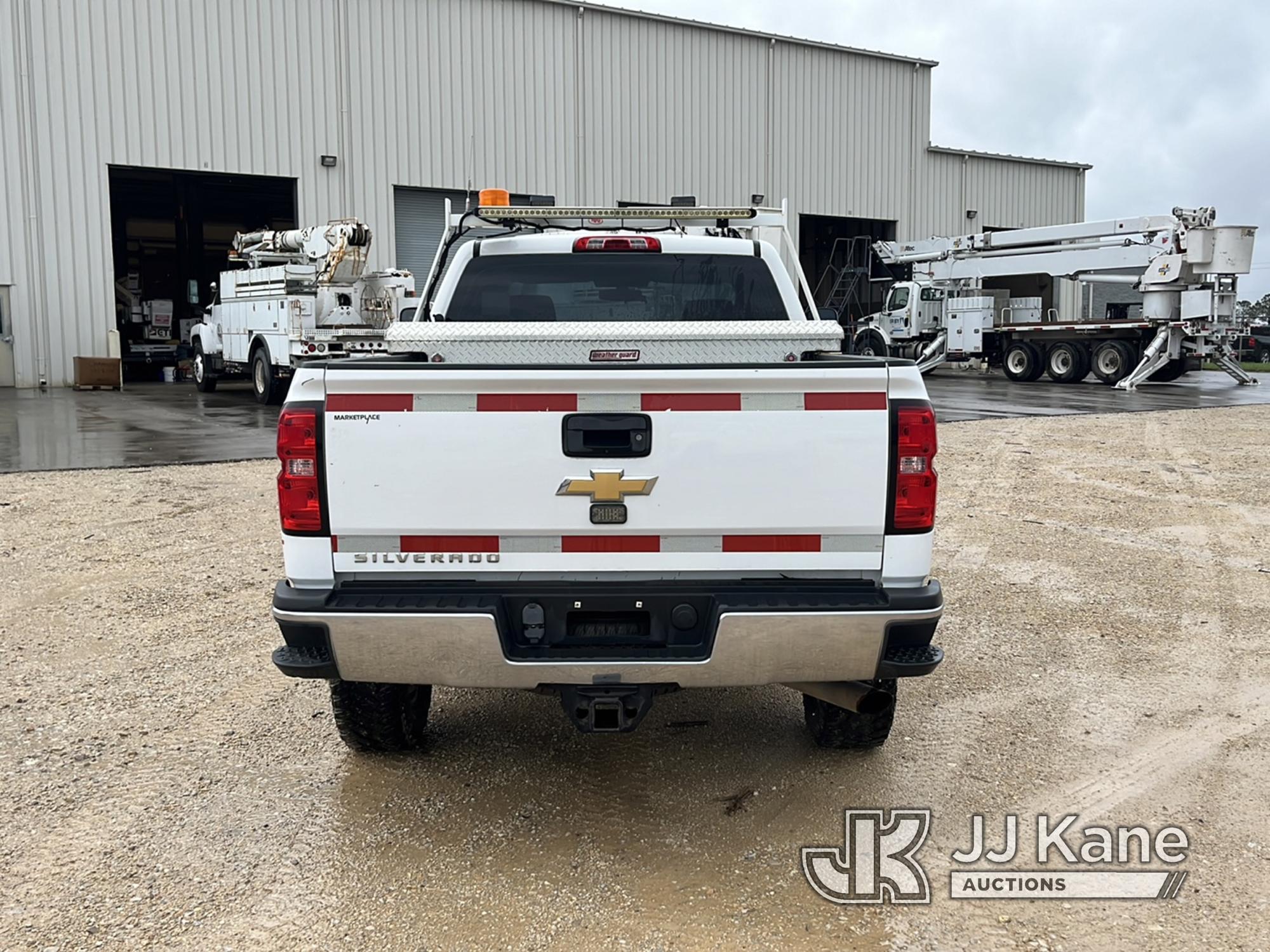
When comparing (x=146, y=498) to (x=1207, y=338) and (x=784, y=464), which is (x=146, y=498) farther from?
(x=1207, y=338)

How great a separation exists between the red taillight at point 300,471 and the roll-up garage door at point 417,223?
77.0ft

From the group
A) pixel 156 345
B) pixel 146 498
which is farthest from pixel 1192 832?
pixel 156 345

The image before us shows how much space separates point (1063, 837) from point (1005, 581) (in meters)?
3.48

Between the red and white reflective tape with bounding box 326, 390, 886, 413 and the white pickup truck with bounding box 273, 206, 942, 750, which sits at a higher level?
the red and white reflective tape with bounding box 326, 390, 886, 413

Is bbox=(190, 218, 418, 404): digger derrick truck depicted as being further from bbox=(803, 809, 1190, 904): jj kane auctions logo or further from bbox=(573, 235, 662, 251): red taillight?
bbox=(803, 809, 1190, 904): jj kane auctions logo

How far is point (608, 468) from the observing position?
3.32m

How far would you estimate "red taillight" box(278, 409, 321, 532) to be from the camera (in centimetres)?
329

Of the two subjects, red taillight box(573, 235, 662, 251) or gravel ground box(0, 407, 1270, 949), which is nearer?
gravel ground box(0, 407, 1270, 949)

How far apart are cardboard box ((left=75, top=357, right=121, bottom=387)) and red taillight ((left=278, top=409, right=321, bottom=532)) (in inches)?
853

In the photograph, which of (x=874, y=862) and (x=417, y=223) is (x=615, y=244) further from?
(x=417, y=223)

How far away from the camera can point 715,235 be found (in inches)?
240

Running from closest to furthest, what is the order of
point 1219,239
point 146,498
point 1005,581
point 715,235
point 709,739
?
1. point 709,739
2. point 715,235
3. point 1005,581
4. point 146,498
5. point 1219,239

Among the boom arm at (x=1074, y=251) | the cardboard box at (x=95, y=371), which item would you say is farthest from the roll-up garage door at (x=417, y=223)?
Answer: the boom arm at (x=1074, y=251)

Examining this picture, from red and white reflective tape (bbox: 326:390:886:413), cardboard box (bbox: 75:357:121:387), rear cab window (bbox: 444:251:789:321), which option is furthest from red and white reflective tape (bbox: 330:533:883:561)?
cardboard box (bbox: 75:357:121:387)
